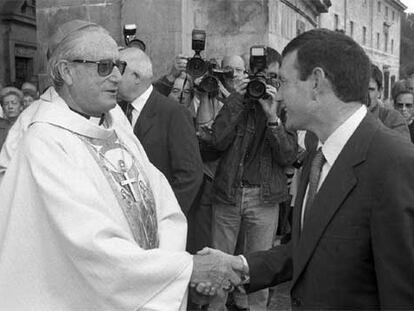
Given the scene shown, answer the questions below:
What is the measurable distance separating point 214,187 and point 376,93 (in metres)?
1.39

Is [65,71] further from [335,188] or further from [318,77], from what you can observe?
[335,188]

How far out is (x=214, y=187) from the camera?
440cm

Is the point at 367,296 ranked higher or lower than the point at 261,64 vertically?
lower

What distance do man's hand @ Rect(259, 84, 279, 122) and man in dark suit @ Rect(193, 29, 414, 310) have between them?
1886mm

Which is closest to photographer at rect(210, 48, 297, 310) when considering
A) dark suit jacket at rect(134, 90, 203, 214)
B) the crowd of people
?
dark suit jacket at rect(134, 90, 203, 214)

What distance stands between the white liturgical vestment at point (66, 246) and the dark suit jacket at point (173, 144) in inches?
58.9

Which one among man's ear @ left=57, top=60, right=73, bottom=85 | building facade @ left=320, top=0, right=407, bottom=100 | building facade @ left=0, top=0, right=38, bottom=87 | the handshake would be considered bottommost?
the handshake

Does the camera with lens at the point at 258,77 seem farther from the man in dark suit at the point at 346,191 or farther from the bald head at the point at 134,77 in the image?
the man in dark suit at the point at 346,191

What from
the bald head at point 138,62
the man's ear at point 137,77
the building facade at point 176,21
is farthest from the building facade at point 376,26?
the man's ear at point 137,77

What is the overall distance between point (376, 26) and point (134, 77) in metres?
50.5

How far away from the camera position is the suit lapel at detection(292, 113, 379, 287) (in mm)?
1878

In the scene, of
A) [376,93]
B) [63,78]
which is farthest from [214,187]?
[63,78]

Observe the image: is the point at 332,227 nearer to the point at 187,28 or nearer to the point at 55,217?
the point at 55,217

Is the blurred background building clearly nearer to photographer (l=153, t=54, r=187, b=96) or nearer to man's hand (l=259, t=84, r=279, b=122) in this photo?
photographer (l=153, t=54, r=187, b=96)
